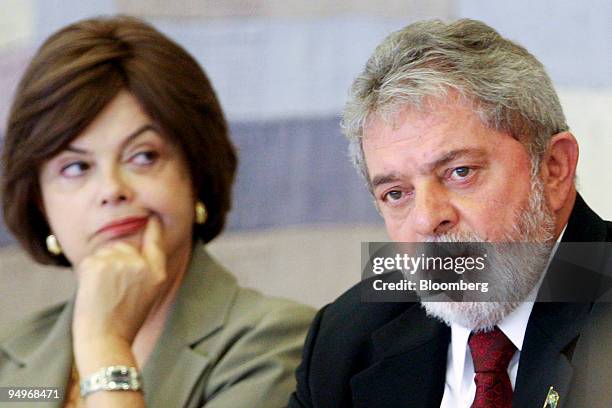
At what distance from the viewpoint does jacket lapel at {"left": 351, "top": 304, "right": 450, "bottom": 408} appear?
167 cm

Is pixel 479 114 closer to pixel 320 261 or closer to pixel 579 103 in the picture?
pixel 579 103

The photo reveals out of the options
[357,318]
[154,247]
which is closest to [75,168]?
[154,247]

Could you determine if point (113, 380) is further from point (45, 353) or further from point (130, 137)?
point (130, 137)

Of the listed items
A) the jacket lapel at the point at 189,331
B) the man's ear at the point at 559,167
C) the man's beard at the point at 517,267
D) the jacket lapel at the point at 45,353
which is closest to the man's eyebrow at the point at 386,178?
the man's beard at the point at 517,267

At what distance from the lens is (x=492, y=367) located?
1.58 meters

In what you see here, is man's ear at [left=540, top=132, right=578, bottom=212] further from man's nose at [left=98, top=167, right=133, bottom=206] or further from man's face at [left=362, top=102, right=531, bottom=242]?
man's nose at [left=98, top=167, right=133, bottom=206]

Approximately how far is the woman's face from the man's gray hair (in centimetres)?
49

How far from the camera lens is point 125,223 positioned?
1977mm

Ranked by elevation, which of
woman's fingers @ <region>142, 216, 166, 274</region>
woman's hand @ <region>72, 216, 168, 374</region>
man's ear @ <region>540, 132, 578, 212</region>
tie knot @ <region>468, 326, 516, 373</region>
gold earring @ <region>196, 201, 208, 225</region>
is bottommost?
woman's hand @ <region>72, 216, 168, 374</region>

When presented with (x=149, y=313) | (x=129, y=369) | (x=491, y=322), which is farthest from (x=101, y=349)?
(x=491, y=322)

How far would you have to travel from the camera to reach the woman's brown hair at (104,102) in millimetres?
1967

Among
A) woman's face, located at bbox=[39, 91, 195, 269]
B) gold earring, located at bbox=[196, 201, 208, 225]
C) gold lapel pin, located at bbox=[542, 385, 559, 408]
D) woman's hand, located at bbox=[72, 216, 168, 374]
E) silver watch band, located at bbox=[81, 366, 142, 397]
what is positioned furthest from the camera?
gold earring, located at bbox=[196, 201, 208, 225]

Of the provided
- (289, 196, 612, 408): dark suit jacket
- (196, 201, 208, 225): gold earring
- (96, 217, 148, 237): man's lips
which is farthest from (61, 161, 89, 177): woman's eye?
(289, 196, 612, 408): dark suit jacket

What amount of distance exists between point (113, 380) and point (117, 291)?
0.72 ft
